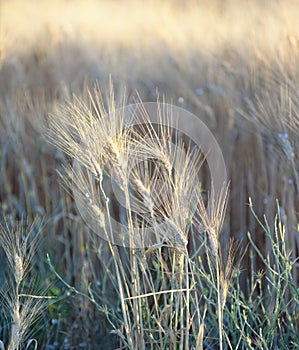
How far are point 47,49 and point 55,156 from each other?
92 cm

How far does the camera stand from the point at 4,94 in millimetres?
2984

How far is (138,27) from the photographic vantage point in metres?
4.22

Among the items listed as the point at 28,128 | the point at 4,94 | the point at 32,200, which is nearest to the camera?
the point at 32,200

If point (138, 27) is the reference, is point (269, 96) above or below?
below

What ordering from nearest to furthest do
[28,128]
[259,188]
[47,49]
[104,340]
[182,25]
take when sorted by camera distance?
1. [104,340]
2. [259,188]
3. [28,128]
4. [47,49]
5. [182,25]

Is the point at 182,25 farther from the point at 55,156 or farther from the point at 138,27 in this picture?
the point at 55,156

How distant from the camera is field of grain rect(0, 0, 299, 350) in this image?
4.66ft

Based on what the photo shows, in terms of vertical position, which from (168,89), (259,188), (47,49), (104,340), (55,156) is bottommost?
(104,340)

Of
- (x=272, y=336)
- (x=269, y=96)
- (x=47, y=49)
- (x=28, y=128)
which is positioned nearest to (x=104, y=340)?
(x=272, y=336)

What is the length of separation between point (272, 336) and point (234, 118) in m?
1.03

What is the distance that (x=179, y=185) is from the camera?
1313 mm

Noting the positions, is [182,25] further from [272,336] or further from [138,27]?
[272,336]

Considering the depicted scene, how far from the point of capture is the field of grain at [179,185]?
4.66 feet

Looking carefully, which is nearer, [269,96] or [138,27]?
[269,96]
